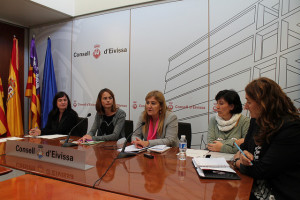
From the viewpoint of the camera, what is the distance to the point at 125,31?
408 cm

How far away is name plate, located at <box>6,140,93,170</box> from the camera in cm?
155

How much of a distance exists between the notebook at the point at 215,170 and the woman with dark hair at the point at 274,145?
0.10 metres

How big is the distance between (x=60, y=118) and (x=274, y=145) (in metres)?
2.80

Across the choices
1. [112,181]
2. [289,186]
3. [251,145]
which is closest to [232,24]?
[251,145]

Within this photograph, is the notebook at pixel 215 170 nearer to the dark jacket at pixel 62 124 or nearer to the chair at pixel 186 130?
the chair at pixel 186 130

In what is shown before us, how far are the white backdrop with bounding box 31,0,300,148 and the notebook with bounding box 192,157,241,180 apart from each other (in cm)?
191

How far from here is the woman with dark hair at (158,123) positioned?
244 centimetres

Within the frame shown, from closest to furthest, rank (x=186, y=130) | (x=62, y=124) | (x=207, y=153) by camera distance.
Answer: (x=207, y=153), (x=186, y=130), (x=62, y=124)

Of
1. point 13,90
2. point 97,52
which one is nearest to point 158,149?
point 97,52

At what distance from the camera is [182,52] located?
3582 mm

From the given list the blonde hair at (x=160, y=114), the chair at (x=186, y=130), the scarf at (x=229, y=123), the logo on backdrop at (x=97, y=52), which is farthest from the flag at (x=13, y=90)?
the scarf at (x=229, y=123)

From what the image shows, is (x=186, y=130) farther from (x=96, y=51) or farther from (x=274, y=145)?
(x=96, y=51)

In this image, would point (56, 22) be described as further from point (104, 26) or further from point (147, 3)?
point (147, 3)

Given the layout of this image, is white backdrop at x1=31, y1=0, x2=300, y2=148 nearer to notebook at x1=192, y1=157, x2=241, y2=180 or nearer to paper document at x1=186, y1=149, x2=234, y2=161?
paper document at x1=186, y1=149, x2=234, y2=161
